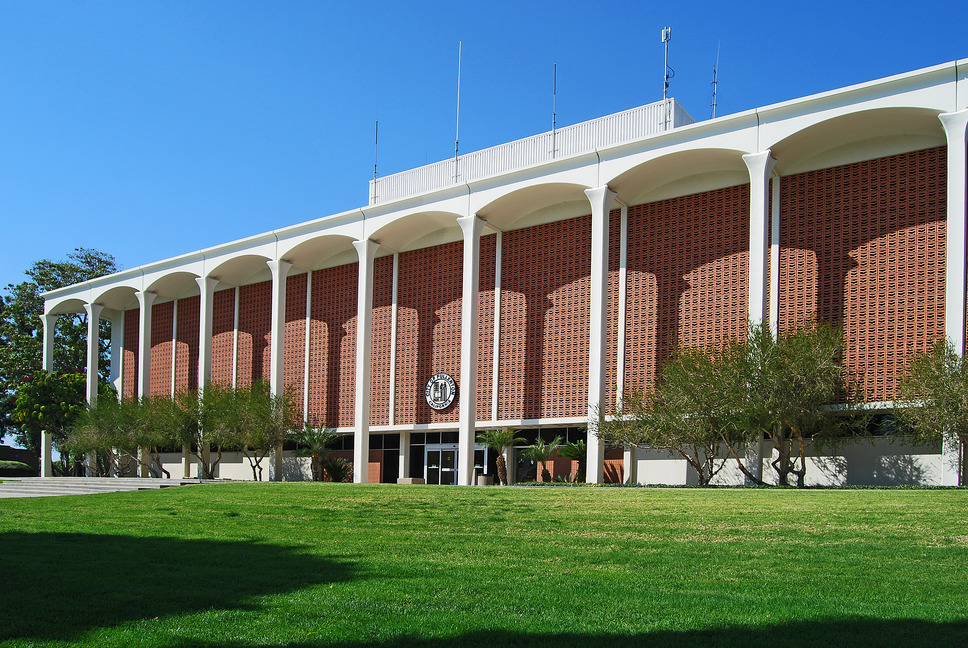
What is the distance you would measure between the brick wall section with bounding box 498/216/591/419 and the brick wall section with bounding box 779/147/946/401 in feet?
25.0

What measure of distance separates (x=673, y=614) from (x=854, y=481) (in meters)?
22.2

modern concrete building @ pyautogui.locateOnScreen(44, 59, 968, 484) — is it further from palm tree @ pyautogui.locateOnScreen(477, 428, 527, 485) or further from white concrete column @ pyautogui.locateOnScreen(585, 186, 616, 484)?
palm tree @ pyautogui.locateOnScreen(477, 428, 527, 485)

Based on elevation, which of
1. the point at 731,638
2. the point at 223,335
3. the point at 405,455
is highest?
the point at 223,335

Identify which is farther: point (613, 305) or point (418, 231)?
point (418, 231)

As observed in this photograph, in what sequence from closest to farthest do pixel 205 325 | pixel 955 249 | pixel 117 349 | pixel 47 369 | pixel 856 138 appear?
pixel 955 249 < pixel 856 138 < pixel 205 325 < pixel 47 369 < pixel 117 349

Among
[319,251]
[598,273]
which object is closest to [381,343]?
[319,251]

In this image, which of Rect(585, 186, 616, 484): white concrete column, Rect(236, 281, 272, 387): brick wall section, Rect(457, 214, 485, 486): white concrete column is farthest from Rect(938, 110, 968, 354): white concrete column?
Rect(236, 281, 272, 387): brick wall section

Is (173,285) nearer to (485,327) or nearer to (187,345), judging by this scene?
(187,345)

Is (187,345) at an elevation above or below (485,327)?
below

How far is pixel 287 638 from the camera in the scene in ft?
21.6

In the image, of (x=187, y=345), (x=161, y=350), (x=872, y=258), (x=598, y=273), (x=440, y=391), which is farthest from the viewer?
(x=161, y=350)

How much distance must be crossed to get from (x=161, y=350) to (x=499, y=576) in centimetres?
4447

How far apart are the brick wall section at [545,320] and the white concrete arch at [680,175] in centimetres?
246

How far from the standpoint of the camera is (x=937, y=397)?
76.5 feet
